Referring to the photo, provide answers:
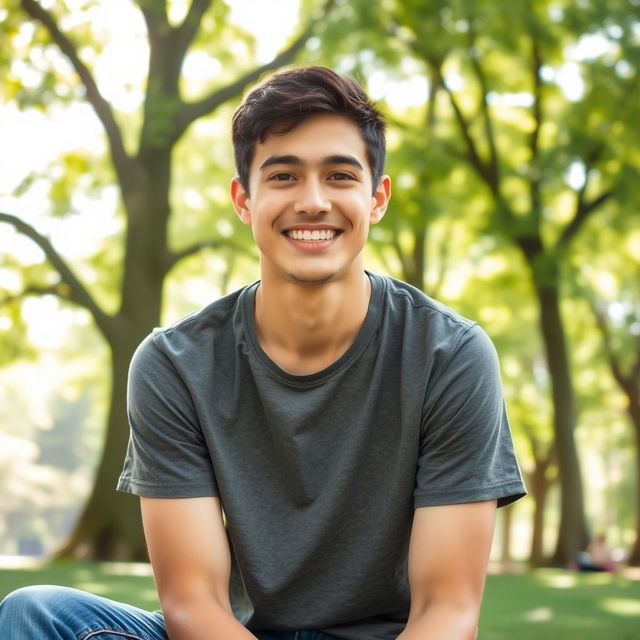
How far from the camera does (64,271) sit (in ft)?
48.7

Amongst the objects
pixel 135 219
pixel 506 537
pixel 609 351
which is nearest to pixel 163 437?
Result: pixel 135 219

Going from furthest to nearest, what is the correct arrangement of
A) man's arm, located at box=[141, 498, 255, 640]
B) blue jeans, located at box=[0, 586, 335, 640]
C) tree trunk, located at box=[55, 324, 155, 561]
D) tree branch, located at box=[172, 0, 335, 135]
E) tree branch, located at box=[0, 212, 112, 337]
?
tree branch, located at box=[172, 0, 335, 135]
tree branch, located at box=[0, 212, 112, 337]
tree trunk, located at box=[55, 324, 155, 561]
man's arm, located at box=[141, 498, 255, 640]
blue jeans, located at box=[0, 586, 335, 640]

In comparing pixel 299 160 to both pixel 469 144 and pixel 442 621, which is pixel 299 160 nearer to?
pixel 442 621

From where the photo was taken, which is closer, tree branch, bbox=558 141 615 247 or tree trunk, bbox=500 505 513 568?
tree branch, bbox=558 141 615 247

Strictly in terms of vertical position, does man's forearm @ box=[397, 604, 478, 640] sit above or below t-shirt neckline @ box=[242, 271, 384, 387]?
below

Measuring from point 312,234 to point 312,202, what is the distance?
102mm

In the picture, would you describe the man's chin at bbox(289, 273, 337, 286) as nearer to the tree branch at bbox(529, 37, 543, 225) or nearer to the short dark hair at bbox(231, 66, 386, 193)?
the short dark hair at bbox(231, 66, 386, 193)

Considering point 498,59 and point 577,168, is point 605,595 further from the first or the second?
point 498,59

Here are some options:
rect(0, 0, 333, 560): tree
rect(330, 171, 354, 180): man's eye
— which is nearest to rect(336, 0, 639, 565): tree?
rect(0, 0, 333, 560): tree

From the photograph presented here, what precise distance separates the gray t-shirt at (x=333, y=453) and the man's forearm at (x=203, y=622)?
0.53 feet

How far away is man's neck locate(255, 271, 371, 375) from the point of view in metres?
3.44

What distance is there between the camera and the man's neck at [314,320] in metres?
A: 3.44

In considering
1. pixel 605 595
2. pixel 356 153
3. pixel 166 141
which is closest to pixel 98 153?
pixel 166 141

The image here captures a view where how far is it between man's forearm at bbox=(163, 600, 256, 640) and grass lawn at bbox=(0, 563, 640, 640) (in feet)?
11.5
